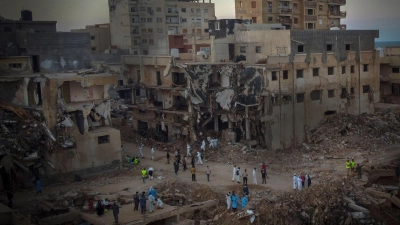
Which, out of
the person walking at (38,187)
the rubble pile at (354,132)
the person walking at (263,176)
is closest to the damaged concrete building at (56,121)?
the person walking at (38,187)

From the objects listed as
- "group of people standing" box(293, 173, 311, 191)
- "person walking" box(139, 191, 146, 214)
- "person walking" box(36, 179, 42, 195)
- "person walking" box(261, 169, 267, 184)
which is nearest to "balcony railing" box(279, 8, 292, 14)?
"person walking" box(261, 169, 267, 184)

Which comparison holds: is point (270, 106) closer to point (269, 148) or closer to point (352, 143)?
point (269, 148)

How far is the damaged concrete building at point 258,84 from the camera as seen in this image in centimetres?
3616

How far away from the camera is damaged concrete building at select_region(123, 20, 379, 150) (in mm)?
36156

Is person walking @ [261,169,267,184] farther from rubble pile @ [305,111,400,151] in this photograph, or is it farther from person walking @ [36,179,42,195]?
person walking @ [36,179,42,195]

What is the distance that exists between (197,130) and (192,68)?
4544 mm

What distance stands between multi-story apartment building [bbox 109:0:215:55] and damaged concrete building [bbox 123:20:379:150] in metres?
21.6

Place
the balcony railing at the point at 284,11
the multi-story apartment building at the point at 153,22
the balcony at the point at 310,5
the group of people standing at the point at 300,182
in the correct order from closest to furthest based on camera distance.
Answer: the group of people standing at the point at 300,182 → the balcony railing at the point at 284,11 → the balcony at the point at 310,5 → the multi-story apartment building at the point at 153,22

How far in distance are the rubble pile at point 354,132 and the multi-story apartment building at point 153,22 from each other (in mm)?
26921

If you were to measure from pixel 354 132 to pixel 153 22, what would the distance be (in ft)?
121

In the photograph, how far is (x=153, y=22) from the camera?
67.3m

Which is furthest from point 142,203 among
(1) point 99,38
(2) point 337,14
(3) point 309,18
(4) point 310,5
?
(1) point 99,38

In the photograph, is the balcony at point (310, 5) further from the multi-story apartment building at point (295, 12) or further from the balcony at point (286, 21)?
the balcony at point (286, 21)

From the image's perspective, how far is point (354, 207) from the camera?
2452 cm
